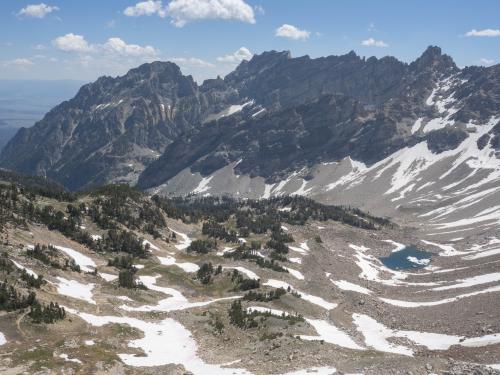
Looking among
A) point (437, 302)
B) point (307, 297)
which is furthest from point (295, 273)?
point (437, 302)

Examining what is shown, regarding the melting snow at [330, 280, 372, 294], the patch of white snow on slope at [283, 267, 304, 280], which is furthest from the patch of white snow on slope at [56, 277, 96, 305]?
the melting snow at [330, 280, 372, 294]

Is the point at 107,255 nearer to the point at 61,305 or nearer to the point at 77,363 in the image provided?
the point at 61,305

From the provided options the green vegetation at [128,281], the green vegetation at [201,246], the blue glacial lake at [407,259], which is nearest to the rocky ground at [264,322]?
the green vegetation at [128,281]

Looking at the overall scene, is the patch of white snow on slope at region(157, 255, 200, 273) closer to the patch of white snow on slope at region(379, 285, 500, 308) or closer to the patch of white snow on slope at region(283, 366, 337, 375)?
the patch of white snow on slope at region(379, 285, 500, 308)

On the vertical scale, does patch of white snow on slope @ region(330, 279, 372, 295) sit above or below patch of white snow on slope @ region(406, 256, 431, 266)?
above

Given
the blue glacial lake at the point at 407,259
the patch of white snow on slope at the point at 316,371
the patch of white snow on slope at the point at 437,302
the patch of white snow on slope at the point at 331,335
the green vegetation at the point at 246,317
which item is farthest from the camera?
the blue glacial lake at the point at 407,259

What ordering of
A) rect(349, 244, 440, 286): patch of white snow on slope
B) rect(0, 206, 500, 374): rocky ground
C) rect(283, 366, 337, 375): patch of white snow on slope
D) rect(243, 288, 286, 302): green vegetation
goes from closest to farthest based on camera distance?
rect(283, 366, 337, 375): patch of white snow on slope
rect(0, 206, 500, 374): rocky ground
rect(243, 288, 286, 302): green vegetation
rect(349, 244, 440, 286): patch of white snow on slope

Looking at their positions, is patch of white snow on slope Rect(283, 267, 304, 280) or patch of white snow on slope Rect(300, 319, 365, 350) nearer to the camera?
patch of white snow on slope Rect(300, 319, 365, 350)

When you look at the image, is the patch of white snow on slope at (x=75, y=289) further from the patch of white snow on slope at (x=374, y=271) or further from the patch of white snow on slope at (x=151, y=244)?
the patch of white snow on slope at (x=374, y=271)

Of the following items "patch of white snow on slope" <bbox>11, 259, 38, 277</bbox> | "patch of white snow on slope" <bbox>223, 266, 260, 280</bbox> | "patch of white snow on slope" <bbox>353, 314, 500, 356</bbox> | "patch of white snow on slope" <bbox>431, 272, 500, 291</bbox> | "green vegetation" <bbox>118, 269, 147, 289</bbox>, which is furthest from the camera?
"patch of white snow on slope" <bbox>431, 272, 500, 291</bbox>

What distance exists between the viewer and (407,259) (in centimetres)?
16788

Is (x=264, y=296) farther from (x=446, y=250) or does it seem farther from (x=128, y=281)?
(x=446, y=250)

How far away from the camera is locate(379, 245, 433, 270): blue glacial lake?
517 feet

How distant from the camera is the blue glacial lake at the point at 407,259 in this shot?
517 ft
